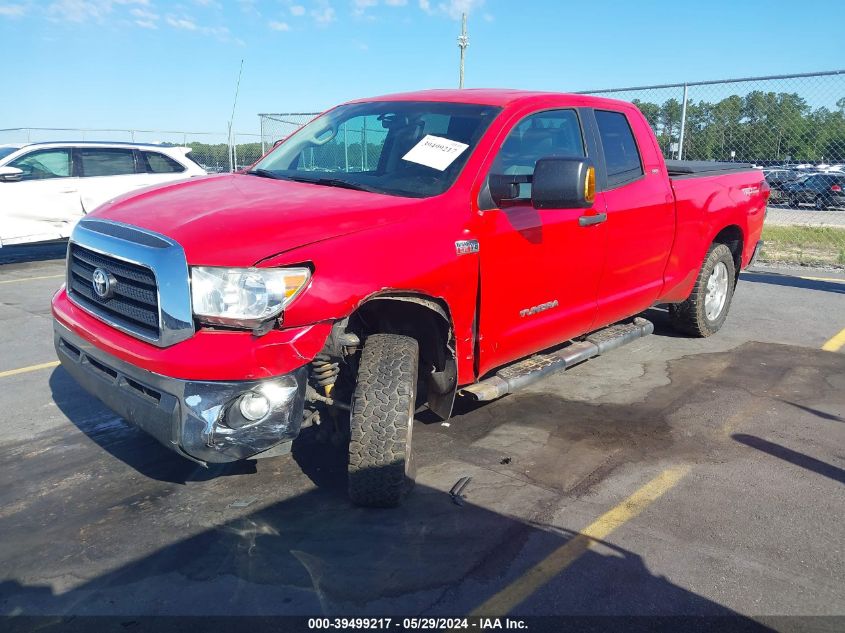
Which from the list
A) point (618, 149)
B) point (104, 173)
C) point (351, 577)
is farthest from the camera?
point (104, 173)

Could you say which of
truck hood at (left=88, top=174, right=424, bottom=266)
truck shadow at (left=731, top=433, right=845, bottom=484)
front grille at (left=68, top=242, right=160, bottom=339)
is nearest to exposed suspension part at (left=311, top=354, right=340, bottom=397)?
truck hood at (left=88, top=174, right=424, bottom=266)

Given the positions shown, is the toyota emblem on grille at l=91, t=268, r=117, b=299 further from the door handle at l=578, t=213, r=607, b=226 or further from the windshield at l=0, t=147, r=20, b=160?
the windshield at l=0, t=147, r=20, b=160

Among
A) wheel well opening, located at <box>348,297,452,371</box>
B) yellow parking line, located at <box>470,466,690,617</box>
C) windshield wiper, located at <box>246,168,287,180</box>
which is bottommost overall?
yellow parking line, located at <box>470,466,690,617</box>

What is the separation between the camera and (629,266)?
16.3 ft

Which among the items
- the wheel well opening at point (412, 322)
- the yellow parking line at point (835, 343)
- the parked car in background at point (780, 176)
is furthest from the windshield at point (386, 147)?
the parked car in background at point (780, 176)

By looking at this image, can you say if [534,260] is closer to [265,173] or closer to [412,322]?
[412,322]

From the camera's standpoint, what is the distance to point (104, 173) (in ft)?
37.2

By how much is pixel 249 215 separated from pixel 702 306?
4.53 m

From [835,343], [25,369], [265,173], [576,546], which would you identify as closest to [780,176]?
[835,343]

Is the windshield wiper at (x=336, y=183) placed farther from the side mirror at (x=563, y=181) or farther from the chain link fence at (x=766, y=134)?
the chain link fence at (x=766, y=134)

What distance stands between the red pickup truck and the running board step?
18 millimetres

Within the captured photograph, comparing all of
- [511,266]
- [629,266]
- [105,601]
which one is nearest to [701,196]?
[629,266]

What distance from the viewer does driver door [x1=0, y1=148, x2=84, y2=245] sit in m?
10.5

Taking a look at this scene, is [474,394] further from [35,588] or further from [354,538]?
[35,588]
